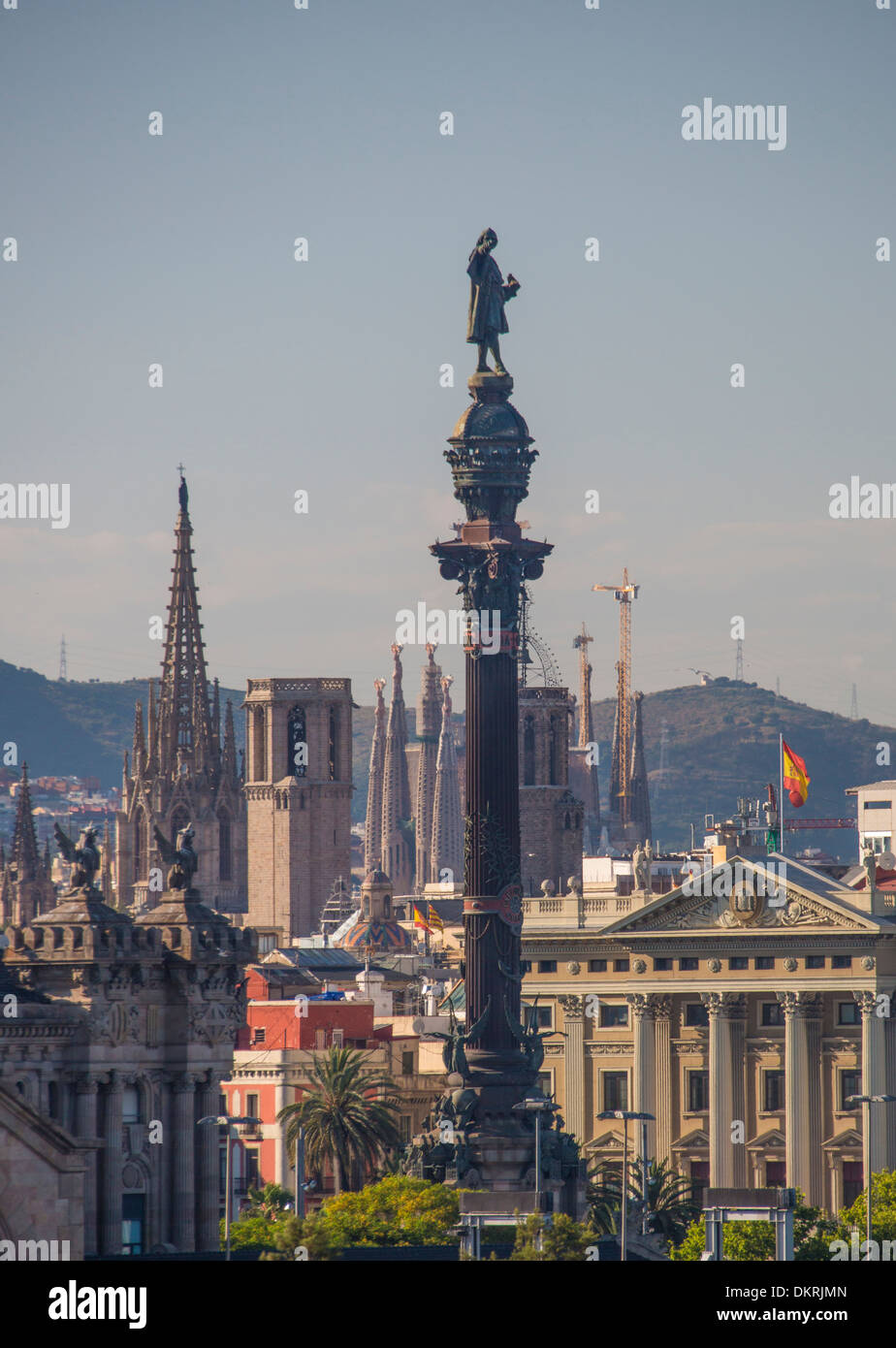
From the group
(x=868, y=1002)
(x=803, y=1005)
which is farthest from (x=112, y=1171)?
(x=803, y=1005)

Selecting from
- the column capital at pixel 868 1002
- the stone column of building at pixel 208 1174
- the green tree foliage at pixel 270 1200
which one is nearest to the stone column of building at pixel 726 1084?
the column capital at pixel 868 1002

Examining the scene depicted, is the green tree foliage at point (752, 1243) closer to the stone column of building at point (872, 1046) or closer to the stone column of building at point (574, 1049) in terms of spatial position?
the stone column of building at point (872, 1046)

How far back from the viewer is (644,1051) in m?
171

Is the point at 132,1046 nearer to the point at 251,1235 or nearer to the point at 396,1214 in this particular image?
the point at 251,1235

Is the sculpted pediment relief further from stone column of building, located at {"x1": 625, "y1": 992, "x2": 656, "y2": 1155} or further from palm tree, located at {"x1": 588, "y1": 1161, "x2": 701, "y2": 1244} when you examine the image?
palm tree, located at {"x1": 588, "y1": 1161, "x2": 701, "y2": 1244}

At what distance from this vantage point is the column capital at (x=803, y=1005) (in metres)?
165

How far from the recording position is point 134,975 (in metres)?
105

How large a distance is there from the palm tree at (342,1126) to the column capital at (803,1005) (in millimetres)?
22030

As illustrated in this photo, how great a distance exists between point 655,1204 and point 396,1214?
53.2 feet

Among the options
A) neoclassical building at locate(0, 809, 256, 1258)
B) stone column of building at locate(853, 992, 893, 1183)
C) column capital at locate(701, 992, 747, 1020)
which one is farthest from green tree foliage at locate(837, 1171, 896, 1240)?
column capital at locate(701, 992, 747, 1020)
